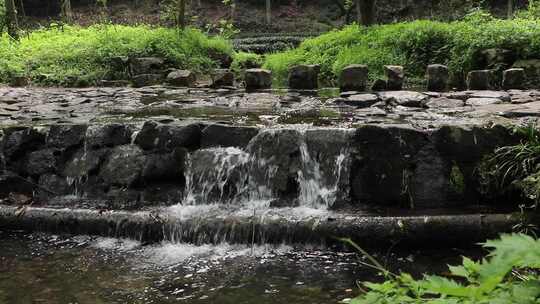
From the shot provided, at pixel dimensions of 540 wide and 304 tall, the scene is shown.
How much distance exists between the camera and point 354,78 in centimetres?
922

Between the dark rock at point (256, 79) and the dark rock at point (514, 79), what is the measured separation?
433 centimetres

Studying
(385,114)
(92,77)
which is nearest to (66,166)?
(385,114)

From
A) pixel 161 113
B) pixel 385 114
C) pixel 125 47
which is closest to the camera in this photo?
pixel 385 114

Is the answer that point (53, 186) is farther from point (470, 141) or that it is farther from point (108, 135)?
point (470, 141)

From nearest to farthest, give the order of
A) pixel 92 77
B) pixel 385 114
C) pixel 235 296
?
1. pixel 235 296
2. pixel 385 114
3. pixel 92 77

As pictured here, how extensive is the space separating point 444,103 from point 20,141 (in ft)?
19.2

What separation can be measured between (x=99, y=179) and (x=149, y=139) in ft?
2.66

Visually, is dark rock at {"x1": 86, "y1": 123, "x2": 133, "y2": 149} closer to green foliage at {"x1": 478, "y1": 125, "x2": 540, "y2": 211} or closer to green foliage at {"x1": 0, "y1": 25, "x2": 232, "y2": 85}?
green foliage at {"x1": 478, "y1": 125, "x2": 540, "y2": 211}

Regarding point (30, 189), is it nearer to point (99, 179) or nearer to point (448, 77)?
point (99, 179)

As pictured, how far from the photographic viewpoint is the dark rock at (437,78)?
29.9 ft

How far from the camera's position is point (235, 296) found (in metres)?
3.79

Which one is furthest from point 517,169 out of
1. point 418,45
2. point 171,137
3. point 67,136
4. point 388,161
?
point 418,45

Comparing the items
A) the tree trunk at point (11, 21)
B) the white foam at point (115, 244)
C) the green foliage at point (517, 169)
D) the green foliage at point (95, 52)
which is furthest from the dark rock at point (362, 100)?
the tree trunk at point (11, 21)

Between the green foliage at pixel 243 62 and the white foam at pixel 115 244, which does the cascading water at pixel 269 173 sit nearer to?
the white foam at pixel 115 244
